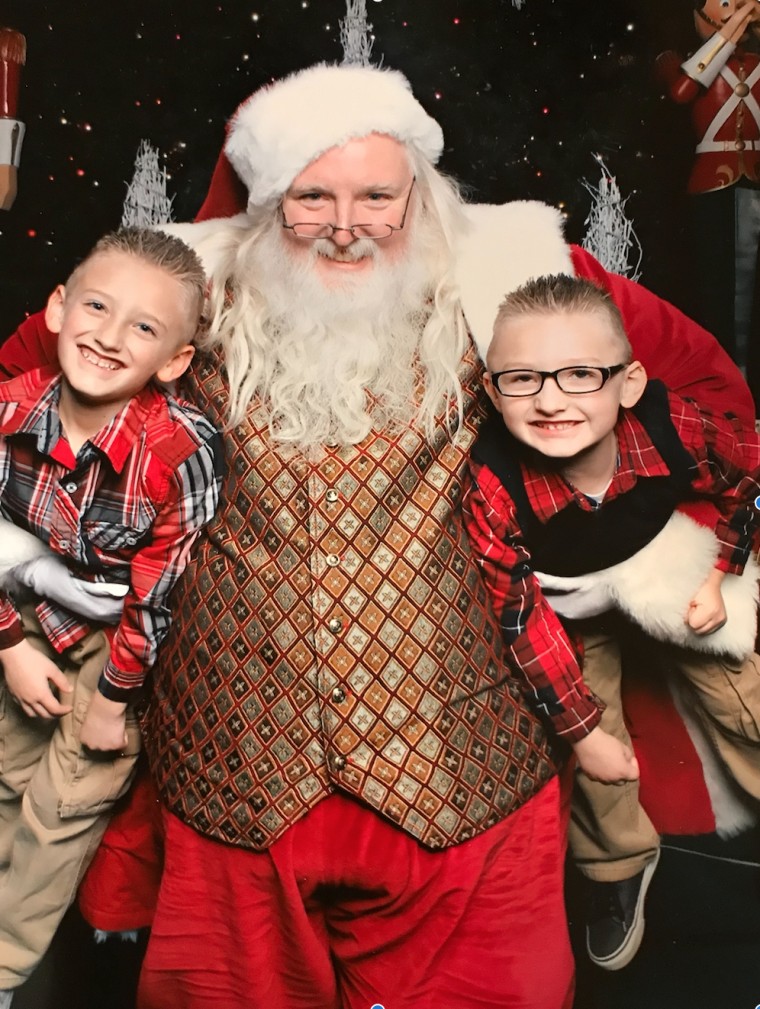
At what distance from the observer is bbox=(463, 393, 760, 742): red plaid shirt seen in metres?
1.45

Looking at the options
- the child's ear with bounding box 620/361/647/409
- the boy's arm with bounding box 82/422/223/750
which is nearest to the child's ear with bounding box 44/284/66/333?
the boy's arm with bounding box 82/422/223/750

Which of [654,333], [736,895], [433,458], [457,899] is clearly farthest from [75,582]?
[736,895]

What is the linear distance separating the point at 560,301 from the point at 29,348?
2.57ft

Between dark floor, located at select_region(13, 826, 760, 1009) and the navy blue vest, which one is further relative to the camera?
dark floor, located at select_region(13, 826, 760, 1009)

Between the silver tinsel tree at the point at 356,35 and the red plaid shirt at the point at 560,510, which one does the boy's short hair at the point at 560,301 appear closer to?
the red plaid shirt at the point at 560,510

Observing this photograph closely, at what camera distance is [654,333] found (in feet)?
4.91

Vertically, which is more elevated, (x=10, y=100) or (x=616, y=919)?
(x=10, y=100)

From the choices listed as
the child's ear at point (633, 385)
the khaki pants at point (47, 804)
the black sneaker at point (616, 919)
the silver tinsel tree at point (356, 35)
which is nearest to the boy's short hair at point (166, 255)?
the silver tinsel tree at point (356, 35)

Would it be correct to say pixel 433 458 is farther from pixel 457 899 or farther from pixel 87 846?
pixel 87 846

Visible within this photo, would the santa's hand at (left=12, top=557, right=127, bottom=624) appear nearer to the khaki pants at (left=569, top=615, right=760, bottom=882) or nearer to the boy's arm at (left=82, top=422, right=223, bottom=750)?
the boy's arm at (left=82, top=422, right=223, bottom=750)

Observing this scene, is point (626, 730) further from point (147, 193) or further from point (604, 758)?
point (147, 193)

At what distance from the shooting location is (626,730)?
1.59m

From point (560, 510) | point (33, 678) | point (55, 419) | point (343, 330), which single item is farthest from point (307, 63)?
point (33, 678)

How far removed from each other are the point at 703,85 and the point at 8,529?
124cm
